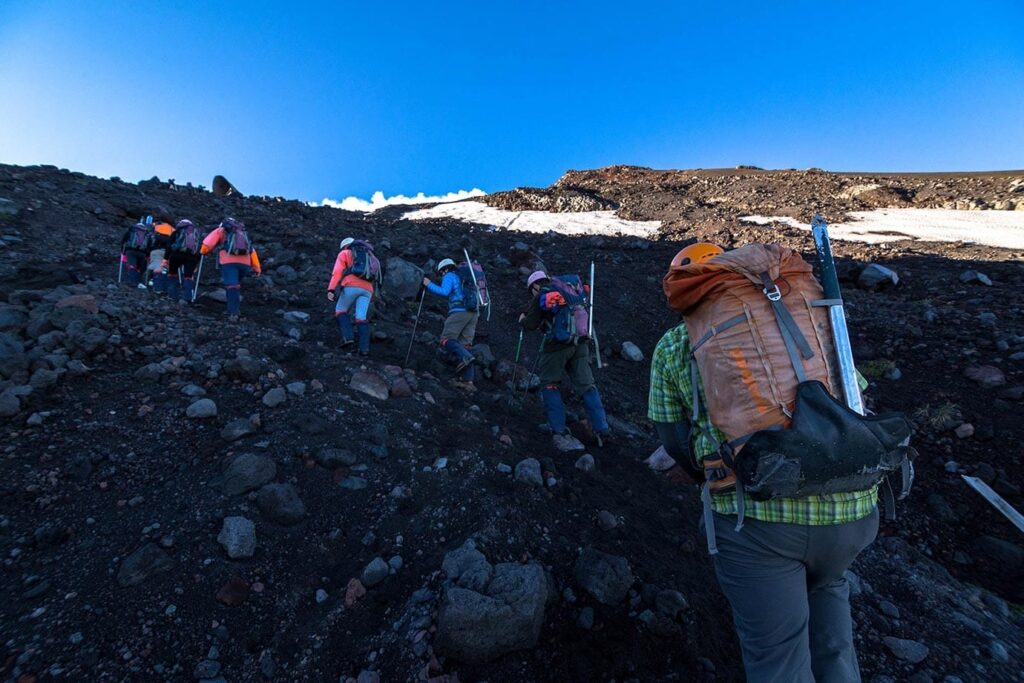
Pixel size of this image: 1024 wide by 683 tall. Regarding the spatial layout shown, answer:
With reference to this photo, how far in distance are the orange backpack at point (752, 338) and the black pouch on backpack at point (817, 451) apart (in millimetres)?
70

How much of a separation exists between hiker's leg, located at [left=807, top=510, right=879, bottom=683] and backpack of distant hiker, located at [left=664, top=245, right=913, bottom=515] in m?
0.20

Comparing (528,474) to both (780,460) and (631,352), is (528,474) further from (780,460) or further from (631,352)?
(631,352)

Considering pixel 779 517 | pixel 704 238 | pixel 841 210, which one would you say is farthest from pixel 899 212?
pixel 779 517

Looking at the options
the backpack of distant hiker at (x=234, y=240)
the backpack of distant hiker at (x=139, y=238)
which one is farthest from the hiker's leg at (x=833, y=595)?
the backpack of distant hiker at (x=139, y=238)

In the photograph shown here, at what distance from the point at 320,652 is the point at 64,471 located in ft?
9.12

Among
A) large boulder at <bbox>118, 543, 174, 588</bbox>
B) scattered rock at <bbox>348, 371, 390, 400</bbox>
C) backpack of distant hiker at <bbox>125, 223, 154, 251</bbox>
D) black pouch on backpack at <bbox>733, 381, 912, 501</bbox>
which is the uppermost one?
backpack of distant hiker at <bbox>125, 223, 154, 251</bbox>

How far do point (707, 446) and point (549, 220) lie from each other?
20.2m

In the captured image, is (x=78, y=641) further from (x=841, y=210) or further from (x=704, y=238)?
(x=841, y=210)

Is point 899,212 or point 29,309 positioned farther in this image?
point 899,212

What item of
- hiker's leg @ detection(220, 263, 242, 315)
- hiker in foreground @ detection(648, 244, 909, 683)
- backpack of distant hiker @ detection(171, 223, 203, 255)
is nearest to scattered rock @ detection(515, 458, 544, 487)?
hiker in foreground @ detection(648, 244, 909, 683)

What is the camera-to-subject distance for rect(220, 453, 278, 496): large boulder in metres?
4.07

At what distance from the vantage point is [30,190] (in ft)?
44.2

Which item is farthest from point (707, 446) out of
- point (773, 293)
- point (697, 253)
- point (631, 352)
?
point (631, 352)

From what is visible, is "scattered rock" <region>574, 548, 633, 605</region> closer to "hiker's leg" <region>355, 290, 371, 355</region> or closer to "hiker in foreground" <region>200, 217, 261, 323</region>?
"hiker's leg" <region>355, 290, 371, 355</region>
